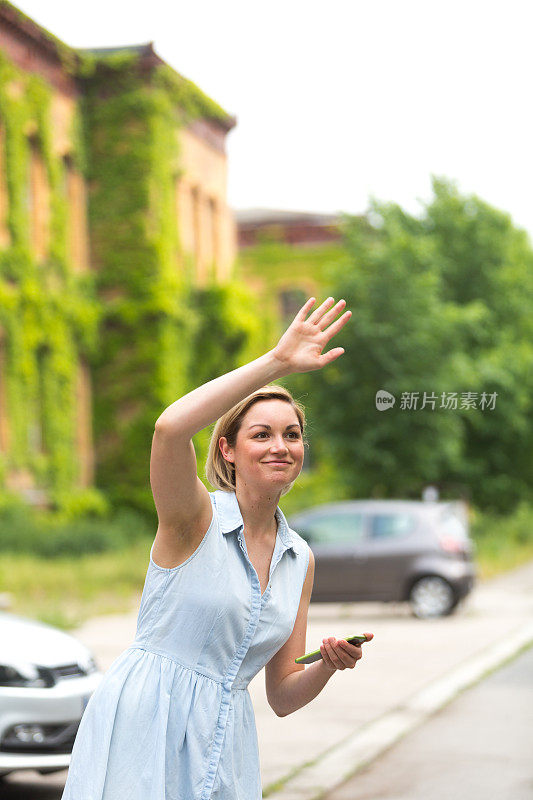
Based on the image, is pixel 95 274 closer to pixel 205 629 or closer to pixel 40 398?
pixel 40 398

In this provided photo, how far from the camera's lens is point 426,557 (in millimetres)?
18266

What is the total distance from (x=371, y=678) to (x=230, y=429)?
9.47m

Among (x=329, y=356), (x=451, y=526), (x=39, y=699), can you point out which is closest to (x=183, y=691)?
(x=329, y=356)

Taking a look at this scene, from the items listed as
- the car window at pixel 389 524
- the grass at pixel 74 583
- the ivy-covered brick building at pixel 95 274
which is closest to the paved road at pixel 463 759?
the grass at pixel 74 583

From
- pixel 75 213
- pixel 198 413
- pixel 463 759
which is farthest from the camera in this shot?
pixel 75 213

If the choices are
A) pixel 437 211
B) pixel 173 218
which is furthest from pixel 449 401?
pixel 437 211

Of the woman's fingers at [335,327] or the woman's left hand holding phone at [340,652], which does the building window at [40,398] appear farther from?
the woman's fingers at [335,327]

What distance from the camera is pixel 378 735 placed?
9.25m

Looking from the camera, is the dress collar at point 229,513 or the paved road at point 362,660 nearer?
the dress collar at point 229,513

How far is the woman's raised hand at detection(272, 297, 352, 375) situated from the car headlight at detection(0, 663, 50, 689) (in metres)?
4.72

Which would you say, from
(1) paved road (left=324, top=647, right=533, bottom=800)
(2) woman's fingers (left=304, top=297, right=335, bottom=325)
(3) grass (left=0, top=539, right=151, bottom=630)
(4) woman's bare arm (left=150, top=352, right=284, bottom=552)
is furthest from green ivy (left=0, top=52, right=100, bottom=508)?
(2) woman's fingers (left=304, top=297, right=335, bottom=325)

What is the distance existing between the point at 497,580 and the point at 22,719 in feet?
63.5

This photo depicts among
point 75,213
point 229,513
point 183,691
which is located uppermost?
point 75,213

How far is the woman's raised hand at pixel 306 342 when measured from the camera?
2.89 meters
